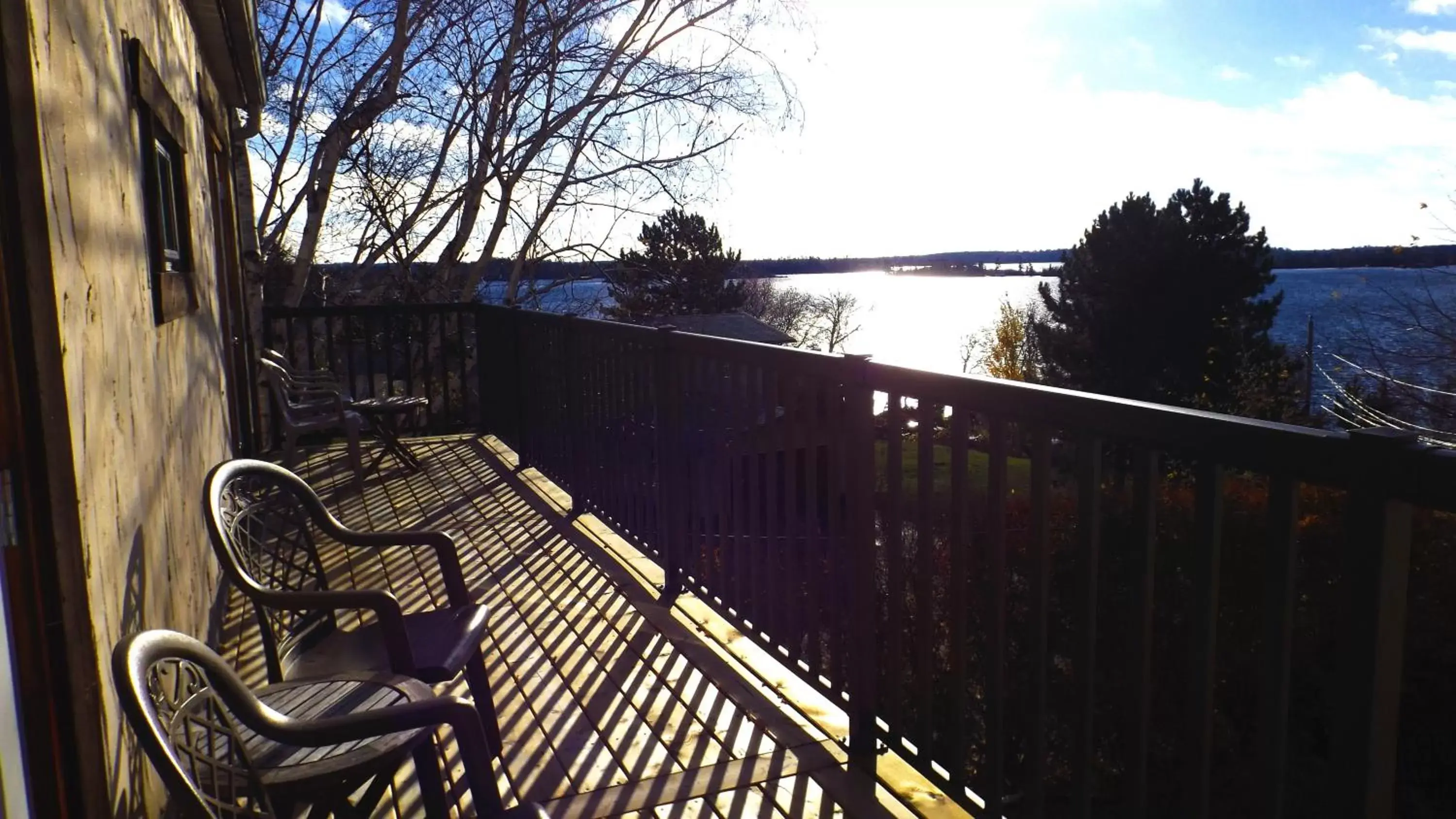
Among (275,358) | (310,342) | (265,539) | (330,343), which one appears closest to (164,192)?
(265,539)

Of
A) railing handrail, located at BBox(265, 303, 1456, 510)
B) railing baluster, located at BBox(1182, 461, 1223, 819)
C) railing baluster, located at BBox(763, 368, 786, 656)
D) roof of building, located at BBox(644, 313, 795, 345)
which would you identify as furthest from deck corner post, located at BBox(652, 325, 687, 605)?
roof of building, located at BBox(644, 313, 795, 345)

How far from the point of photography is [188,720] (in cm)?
134

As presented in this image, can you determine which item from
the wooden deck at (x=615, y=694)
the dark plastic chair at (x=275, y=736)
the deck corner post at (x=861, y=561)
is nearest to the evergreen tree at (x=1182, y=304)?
the wooden deck at (x=615, y=694)

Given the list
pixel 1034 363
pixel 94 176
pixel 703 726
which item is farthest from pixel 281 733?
pixel 1034 363

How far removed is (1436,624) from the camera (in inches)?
404

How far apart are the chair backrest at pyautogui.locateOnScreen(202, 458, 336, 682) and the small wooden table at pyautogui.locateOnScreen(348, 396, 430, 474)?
11.4 ft

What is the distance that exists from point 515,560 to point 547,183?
861cm

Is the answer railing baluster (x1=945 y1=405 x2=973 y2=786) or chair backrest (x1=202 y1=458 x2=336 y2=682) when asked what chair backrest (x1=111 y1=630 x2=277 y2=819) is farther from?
railing baluster (x1=945 y1=405 x2=973 y2=786)

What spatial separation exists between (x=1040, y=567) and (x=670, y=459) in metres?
2.16

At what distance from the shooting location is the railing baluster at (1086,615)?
1628 mm

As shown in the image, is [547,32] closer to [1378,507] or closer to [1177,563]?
[1177,563]

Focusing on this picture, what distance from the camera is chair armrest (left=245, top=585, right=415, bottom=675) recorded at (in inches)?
75.3

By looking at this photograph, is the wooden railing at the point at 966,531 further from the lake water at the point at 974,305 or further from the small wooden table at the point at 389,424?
the small wooden table at the point at 389,424

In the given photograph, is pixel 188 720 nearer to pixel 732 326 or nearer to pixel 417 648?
pixel 417 648
